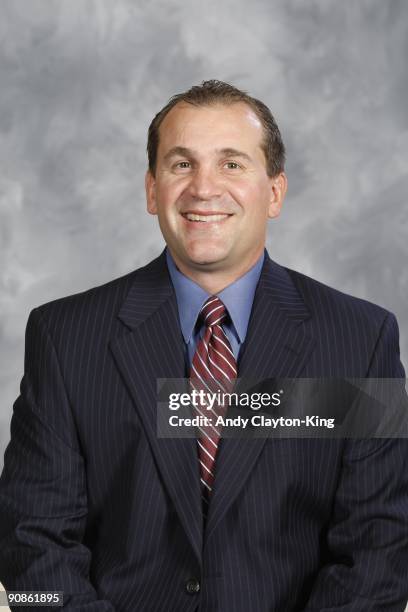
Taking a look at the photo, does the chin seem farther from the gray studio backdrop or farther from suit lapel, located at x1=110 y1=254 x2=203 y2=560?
the gray studio backdrop

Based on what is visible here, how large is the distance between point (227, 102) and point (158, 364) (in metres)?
0.69

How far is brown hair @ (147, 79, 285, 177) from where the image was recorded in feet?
9.59

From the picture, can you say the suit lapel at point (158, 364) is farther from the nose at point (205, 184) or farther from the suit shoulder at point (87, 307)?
the nose at point (205, 184)

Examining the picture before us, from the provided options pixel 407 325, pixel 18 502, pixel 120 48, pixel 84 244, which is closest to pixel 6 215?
pixel 84 244

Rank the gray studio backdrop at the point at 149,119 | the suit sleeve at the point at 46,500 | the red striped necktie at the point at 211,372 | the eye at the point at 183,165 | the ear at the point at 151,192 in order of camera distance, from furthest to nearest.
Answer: the gray studio backdrop at the point at 149,119 < the ear at the point at 151,192 < the eye at the point at 183,165 < the red striped necktie at the point at 211,372 < the suit sleeve at the point at 46,500

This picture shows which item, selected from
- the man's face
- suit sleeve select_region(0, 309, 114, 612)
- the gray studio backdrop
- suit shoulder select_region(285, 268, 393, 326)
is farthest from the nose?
the gray studio backdrop

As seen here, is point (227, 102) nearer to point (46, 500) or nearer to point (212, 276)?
point (212, 276)

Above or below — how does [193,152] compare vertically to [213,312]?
above

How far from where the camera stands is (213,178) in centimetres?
290

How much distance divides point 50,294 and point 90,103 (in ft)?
2.86

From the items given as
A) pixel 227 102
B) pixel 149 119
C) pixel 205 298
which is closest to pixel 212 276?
pixel 205 298

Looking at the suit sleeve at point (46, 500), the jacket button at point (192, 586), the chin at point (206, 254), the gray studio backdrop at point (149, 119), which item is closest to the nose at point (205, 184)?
the chin at point (206, 254)

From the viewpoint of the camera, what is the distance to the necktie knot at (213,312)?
9.65 feet

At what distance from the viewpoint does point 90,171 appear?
5.05m
